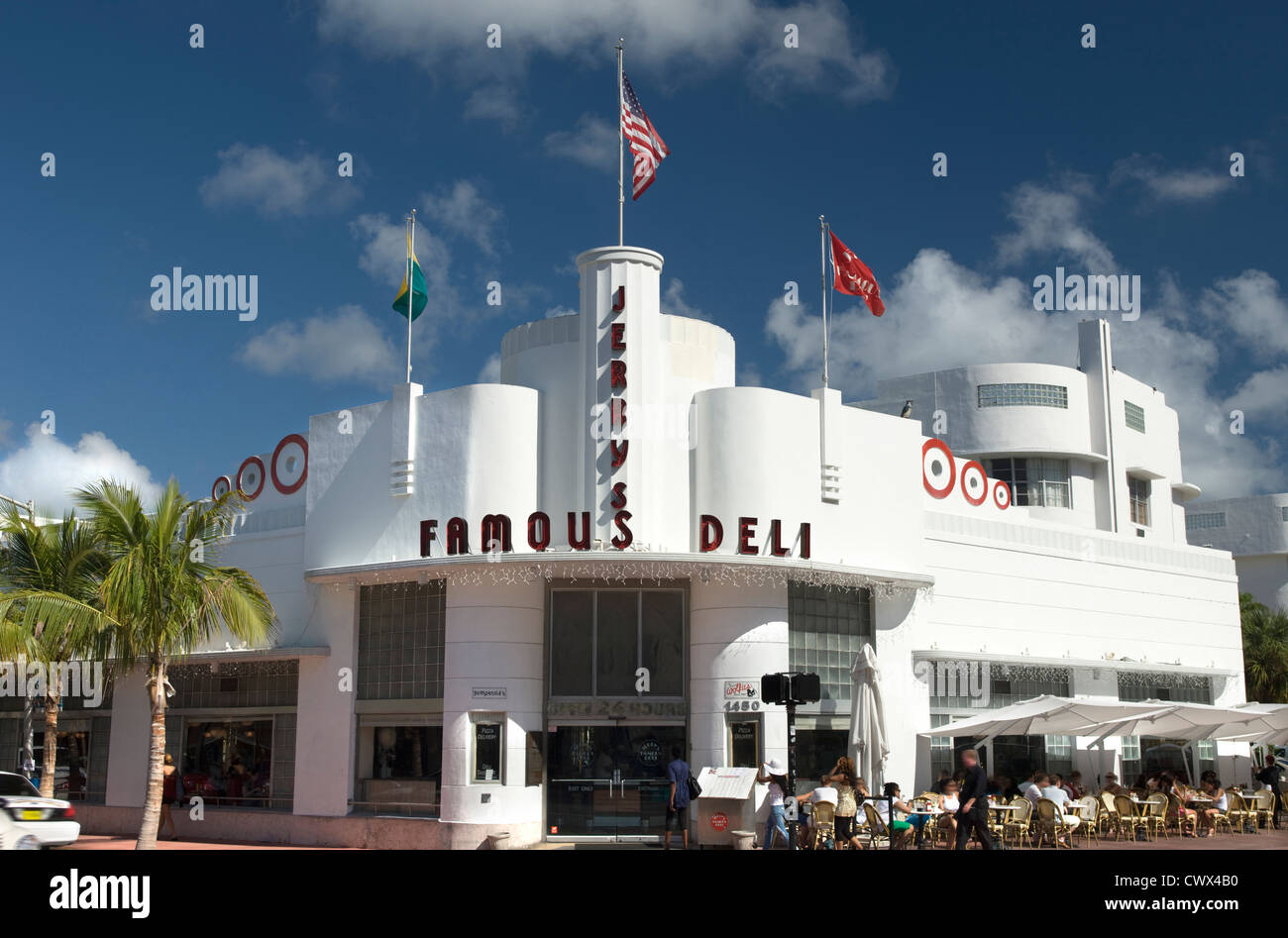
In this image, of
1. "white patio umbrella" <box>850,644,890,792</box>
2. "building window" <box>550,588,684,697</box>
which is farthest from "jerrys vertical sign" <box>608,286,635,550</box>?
"white patio umbrella" <box>850,644,890,792</box>

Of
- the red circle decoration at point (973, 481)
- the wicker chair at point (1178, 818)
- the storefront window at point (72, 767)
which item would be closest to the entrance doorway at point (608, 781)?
the red circle decoration at point (973, 481)

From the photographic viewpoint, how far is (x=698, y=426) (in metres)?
23.8

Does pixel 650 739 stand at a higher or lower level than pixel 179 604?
lower

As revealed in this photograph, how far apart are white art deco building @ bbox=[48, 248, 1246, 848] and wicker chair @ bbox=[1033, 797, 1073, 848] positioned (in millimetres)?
3487

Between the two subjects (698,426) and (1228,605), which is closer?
(698,426)

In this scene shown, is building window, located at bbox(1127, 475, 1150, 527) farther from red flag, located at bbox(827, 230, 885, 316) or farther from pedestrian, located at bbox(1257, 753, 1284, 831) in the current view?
red flag, located at bbox(827, 230, 885, 316)

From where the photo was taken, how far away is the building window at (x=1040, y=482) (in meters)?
37.5

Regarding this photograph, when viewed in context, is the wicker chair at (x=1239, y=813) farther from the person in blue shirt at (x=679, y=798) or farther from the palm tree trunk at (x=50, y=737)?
the palm tree trunk at (x=50, y=737)

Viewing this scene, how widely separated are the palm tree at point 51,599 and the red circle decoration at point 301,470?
4.05m

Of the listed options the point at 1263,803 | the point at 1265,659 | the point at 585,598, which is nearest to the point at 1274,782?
the point at 1263,803

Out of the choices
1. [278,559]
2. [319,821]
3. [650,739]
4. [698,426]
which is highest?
[698,426]
